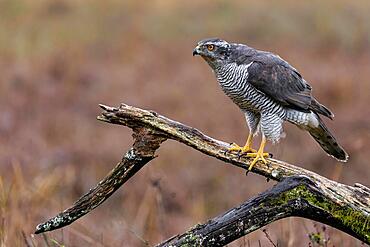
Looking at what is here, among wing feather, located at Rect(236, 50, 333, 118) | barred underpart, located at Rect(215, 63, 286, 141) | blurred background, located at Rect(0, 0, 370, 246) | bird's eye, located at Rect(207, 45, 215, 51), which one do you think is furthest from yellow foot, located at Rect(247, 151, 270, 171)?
bird's eye, located at Rect(207, 45, 215, 51)

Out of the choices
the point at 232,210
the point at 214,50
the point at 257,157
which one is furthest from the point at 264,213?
the point at 214,50

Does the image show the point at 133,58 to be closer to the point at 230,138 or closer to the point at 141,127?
the point at 230,138

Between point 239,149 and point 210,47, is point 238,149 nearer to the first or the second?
point 239,149

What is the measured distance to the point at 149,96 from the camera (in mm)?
13766

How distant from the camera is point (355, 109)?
12.8 metres

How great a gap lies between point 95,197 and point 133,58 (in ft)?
39.6

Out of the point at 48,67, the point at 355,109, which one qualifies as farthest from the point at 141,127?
the point at 48,67

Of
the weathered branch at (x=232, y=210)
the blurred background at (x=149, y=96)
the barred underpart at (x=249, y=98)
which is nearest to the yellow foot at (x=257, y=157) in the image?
the weathered branch at (x=232, y=210)

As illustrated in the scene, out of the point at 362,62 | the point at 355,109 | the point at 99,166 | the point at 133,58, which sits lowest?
the point at 99,166

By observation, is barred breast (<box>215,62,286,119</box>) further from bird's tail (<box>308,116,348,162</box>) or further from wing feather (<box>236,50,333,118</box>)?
bird's tail (<box>308,116,348,162</box>)

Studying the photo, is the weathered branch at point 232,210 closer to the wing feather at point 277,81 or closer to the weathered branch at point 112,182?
the weathered branch at point 112,182

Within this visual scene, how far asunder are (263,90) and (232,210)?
50.4 inches

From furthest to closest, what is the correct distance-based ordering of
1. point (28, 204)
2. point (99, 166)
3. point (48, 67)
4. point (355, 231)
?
1. point (48, 67)
2. point (99, 166)
3. point (28, 204)
4. point (355, 231)

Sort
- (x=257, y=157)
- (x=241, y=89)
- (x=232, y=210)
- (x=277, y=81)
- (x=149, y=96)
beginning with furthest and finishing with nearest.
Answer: (x=149, y=96) → (x=277, y=81) → (x=241, y=89) → (x=257, y=157) → (x=232, y=210)
